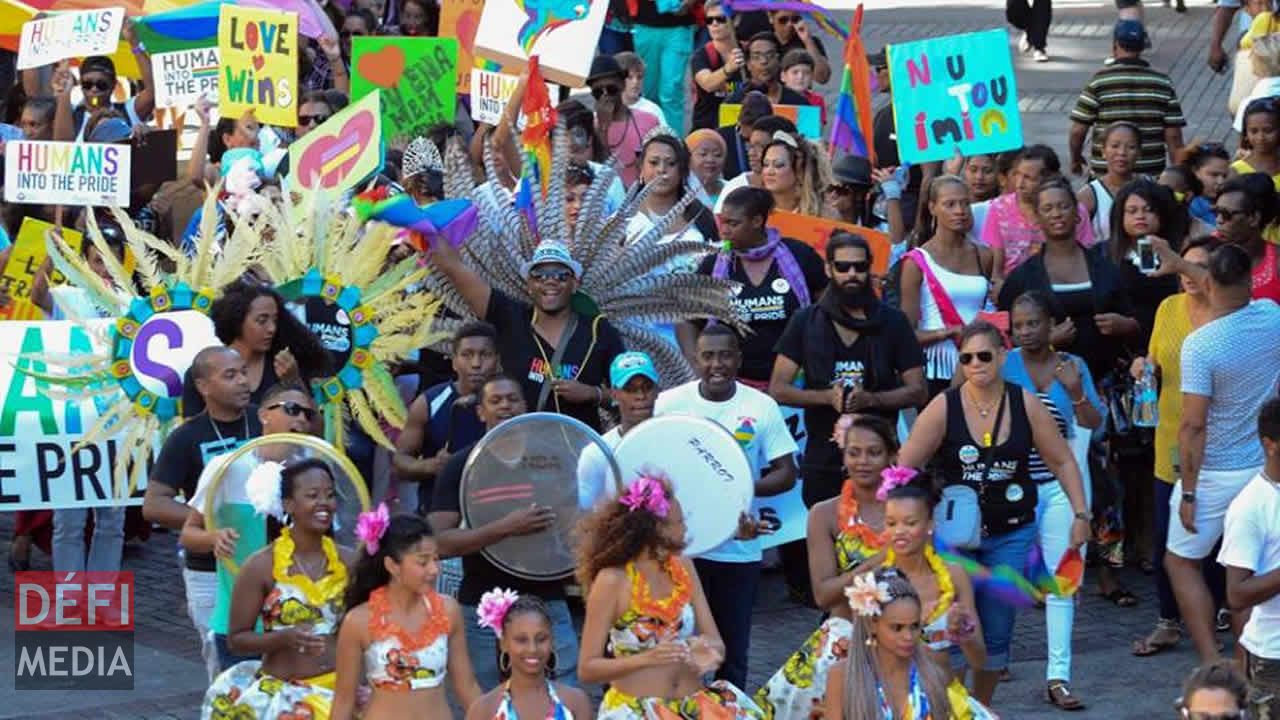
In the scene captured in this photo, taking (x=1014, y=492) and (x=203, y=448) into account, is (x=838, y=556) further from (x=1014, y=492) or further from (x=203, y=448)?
(x=203, y=448)

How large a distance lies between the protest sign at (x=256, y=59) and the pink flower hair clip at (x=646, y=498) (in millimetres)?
6110

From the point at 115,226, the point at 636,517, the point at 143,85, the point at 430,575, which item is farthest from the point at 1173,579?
the point at 143,85

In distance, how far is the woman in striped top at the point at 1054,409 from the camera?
1035 centimetres

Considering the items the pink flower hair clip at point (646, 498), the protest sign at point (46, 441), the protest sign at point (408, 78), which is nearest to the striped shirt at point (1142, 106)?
the protest sign at point (408, 78)

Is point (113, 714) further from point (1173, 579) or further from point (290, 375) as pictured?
point (1173, 579)

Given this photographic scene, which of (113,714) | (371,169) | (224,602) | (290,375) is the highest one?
(371,169)

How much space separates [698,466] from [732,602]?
2.39 feet

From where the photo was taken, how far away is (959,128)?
43.5 ft

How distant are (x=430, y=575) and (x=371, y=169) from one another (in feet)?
13.1

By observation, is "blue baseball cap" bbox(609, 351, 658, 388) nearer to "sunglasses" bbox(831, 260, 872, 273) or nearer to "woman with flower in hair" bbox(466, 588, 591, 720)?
A: "sunglasses" bbox(831, 260, 872, 273)

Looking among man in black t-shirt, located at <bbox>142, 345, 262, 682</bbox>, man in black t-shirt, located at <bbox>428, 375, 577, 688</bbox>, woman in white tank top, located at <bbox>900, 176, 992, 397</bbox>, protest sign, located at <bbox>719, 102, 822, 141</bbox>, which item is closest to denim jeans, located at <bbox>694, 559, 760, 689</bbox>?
man in black t-shirt, located at <bbox>428, 375, 577, 688</bbox>

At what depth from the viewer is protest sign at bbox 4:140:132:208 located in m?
12.9

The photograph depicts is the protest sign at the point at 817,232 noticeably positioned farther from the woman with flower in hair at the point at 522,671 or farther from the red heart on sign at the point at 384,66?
the woman with flower in hair at the point at 522,671

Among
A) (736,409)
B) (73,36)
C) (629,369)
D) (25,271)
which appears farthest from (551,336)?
(73,36)
